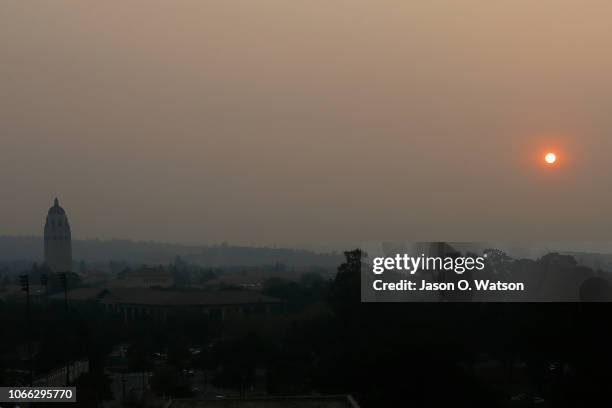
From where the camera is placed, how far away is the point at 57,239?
134750 mm

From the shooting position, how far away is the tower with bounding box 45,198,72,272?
442 feet

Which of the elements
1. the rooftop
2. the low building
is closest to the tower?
the low building

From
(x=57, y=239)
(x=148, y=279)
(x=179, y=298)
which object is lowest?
(x=179, y=298)

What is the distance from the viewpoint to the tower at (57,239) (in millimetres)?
134625

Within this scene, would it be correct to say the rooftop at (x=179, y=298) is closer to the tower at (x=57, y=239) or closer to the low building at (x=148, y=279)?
the low building at (x=148, y=279)

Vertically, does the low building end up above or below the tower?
below

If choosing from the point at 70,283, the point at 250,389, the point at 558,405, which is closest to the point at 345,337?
the point at 250,389

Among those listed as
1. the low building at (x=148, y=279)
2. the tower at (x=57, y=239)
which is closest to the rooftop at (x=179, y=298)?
the low building at (x=148, y=279)

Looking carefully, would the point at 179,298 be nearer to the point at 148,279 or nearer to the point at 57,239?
the point at 148,279

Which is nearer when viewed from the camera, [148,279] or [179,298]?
[179,298]

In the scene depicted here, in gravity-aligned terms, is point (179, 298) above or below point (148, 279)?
below

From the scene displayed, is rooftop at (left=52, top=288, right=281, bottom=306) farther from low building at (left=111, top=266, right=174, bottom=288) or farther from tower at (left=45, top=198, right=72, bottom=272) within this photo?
tower at (left=45, top=198, right=72, bottom=272)

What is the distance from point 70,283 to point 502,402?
75.6 meters

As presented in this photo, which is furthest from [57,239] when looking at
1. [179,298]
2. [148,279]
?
[179,298]
